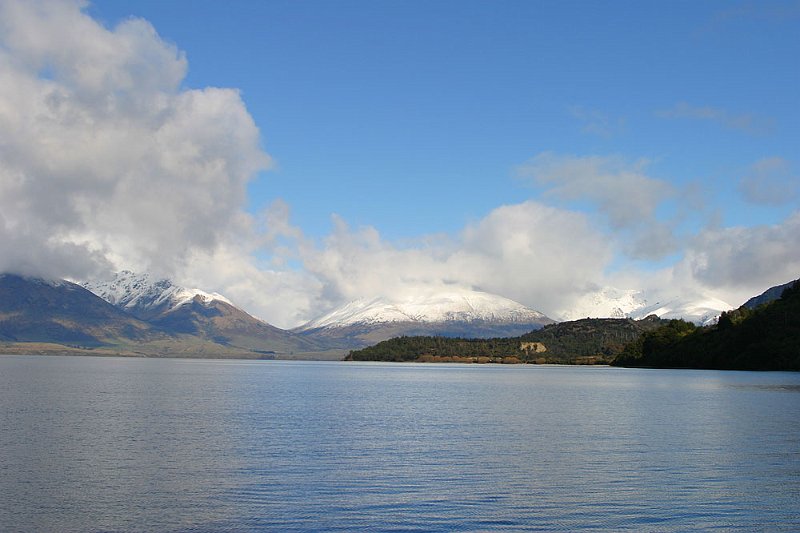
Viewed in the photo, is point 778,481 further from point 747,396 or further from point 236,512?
point 747,396

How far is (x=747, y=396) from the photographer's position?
131 meters

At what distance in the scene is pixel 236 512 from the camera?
42656 mm

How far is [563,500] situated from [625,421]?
47.4m

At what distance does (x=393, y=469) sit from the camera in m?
56.1

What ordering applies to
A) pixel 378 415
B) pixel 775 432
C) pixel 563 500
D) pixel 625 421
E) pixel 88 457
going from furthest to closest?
1. pixel 378 415
2. pixel 625 421
3. pixel 775 432
4. pixel 88 457
5. pixel 563 500

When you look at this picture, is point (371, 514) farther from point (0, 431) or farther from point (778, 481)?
point (0, 431)

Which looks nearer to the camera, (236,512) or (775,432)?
(236,512)

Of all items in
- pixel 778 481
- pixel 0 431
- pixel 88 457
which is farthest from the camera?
pixel 0 431

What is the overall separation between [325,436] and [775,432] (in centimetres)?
4404

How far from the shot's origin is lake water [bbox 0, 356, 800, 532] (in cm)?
4156

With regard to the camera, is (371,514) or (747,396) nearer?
(371,514)

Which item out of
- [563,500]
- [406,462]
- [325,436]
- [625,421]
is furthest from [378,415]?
[563,500]

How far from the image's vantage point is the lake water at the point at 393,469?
41.6 meters

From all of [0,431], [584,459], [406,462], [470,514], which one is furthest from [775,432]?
[0,431]
